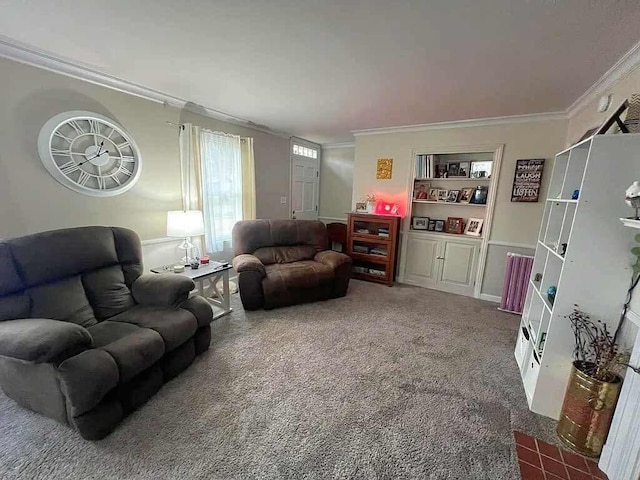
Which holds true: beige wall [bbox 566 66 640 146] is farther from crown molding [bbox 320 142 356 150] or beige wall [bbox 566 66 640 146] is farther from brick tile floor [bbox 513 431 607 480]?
crown molding [bbox 320 142 356 150]

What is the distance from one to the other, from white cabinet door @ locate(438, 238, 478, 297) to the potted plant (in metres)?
2.12

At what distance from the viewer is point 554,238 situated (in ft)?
7.30

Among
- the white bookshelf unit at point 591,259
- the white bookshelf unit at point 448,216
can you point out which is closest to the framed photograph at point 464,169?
the white bookshelf unit at point 448,216

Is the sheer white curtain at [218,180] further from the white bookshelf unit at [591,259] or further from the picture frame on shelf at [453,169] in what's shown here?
the white bookshelf unit at [591,259]

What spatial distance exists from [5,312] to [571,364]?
11.2ft

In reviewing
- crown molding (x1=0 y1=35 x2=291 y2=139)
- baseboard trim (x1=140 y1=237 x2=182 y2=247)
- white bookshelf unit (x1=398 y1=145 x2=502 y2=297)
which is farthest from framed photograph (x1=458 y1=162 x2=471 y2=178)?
baseboard trim (x1=140 y1=237 x2=182 y2=247)

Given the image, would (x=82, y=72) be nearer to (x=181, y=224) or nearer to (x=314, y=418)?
(x=181, y=224)

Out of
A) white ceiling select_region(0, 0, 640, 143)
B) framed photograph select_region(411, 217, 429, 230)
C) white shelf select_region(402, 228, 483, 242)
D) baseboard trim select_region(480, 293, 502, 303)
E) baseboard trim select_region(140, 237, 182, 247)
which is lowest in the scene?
baseboard trim select_region(480, 293, 502, 303)

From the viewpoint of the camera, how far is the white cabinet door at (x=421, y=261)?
392cm

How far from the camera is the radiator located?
3121 millimetres

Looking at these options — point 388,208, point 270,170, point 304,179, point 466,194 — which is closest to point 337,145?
point 304,179

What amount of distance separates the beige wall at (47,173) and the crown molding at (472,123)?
222 centimetres

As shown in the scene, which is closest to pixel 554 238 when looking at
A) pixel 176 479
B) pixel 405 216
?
pixel 405 216

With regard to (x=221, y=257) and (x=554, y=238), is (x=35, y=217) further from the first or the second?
(x=554, y=238)
